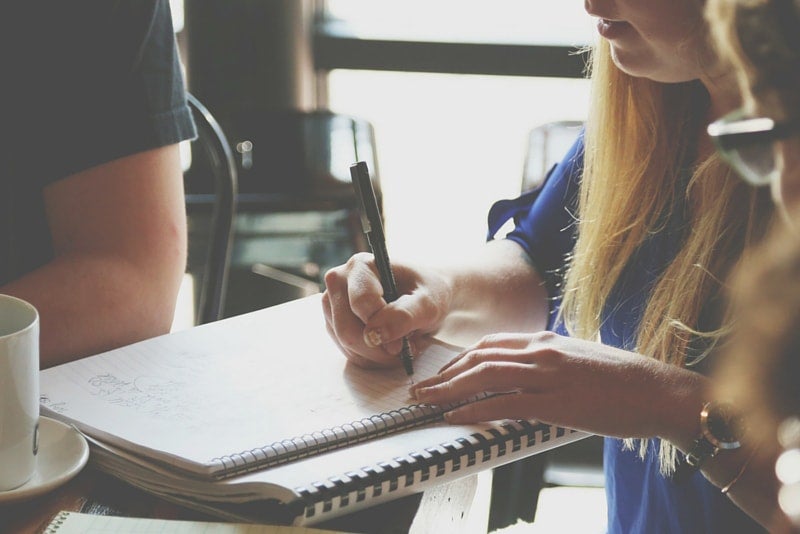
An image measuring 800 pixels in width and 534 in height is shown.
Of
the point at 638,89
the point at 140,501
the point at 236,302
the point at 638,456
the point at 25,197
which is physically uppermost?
the point at 638,89

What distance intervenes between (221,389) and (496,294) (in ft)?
1.36

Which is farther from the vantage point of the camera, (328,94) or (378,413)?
(328,94)

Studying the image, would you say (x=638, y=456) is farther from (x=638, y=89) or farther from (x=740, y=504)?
(x=638, y=89)

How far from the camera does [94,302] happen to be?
0.87m

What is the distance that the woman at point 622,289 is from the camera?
2.29ft

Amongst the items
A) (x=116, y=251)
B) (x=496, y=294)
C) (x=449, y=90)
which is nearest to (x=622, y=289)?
(x=496, y=294)

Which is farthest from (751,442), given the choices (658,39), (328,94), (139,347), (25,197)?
(328,94)

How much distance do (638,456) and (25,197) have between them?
0.73 m

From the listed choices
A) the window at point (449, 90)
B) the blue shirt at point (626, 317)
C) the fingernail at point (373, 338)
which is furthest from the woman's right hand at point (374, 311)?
the window at point (449, 90)

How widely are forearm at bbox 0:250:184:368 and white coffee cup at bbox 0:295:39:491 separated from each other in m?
0.22

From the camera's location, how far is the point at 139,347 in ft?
2.65

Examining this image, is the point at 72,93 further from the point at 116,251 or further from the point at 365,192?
the point at 365,192

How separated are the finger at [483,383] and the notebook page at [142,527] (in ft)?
0.56

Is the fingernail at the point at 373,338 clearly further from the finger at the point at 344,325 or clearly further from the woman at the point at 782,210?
the woman at the point at 782,210
